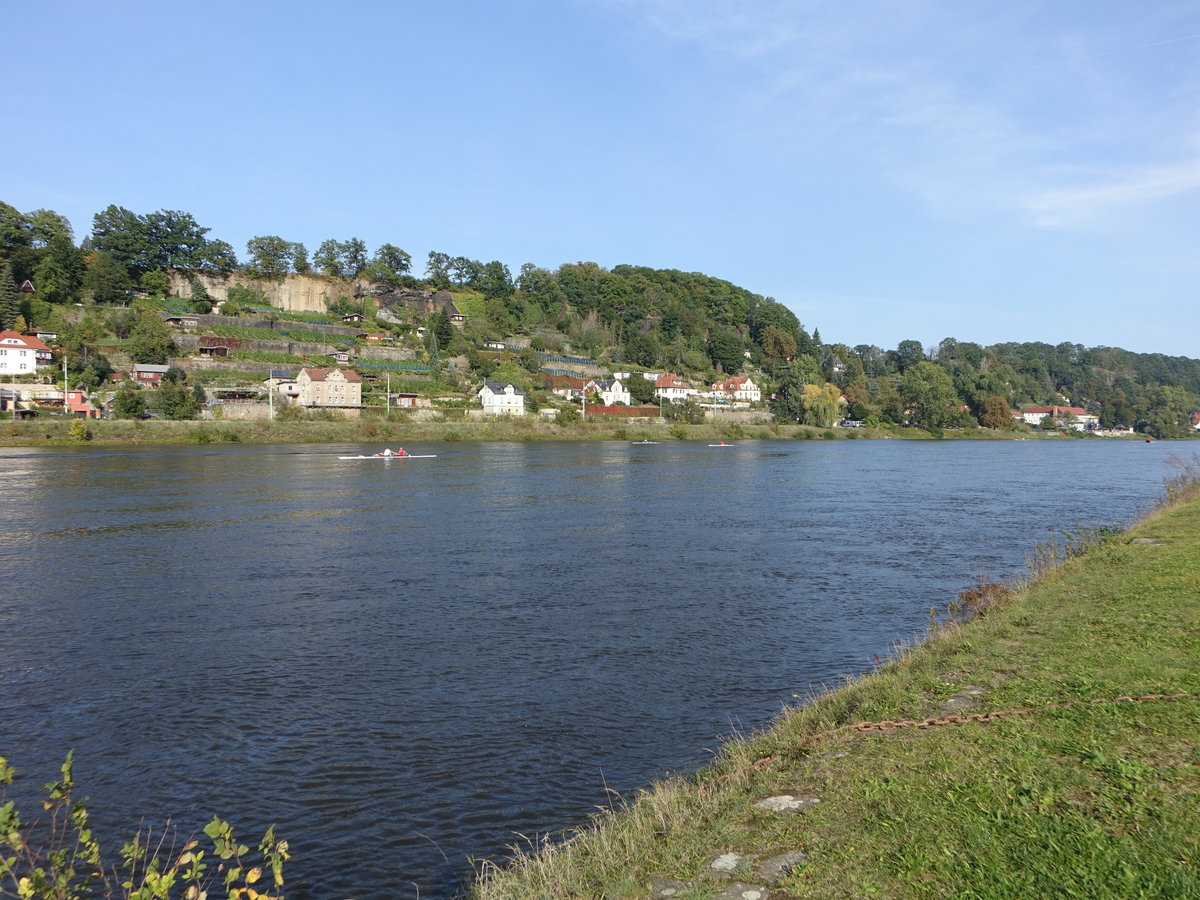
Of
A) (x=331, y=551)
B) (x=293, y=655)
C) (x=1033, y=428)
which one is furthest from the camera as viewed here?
(x=1033, y=428)

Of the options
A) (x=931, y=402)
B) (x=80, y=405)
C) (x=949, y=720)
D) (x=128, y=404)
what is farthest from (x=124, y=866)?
(x=931, y=402)

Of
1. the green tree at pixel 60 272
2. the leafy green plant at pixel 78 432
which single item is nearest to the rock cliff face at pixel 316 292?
the green tree at pixel 60 272

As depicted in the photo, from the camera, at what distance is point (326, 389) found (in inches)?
3634

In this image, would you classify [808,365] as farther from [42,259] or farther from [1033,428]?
[42,259]

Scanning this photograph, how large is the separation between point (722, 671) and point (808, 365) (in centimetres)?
16005

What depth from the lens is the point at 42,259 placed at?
11400 centimetres

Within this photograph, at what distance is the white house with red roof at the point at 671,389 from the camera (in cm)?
13425

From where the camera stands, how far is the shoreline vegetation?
69000 millimetres

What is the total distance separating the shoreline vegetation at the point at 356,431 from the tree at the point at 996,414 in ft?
119

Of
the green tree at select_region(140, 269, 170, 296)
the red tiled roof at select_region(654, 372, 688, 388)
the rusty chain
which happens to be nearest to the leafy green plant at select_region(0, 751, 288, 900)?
the rusty chain

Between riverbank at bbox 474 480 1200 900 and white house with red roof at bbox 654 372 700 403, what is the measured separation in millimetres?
124286

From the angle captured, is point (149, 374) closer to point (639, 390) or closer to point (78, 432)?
point (78, 432)

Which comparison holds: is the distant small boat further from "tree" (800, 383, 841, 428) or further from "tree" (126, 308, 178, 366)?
"tree" (800, 383, 841, 428)

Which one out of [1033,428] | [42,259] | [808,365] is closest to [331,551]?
[42,259]
